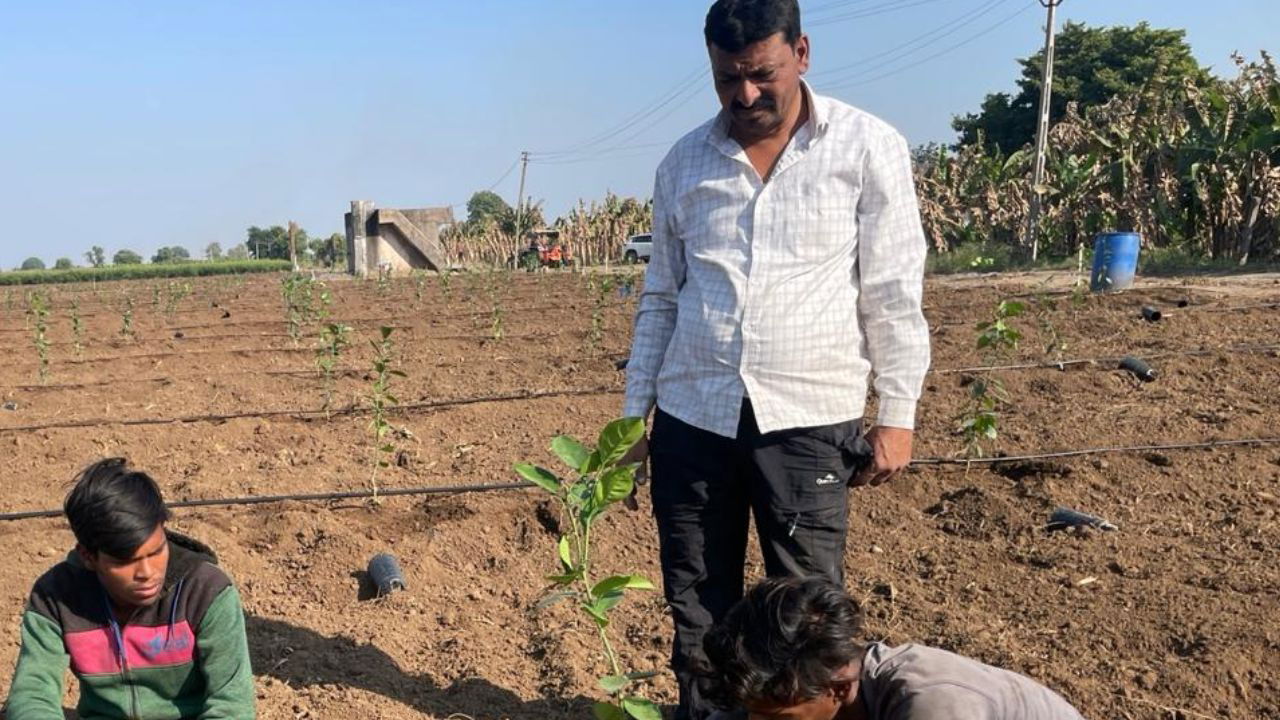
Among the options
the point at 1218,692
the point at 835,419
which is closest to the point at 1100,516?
the point at 1218,692

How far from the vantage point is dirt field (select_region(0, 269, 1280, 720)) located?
3078 millimetres

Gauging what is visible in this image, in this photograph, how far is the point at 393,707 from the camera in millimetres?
2959

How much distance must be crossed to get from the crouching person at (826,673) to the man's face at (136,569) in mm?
1099

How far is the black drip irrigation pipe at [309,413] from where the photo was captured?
622cm

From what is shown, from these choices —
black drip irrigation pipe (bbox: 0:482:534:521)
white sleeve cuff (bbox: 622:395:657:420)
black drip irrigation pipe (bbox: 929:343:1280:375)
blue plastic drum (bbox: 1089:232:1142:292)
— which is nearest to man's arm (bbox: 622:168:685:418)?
white sleeve cuff (bbox: 622:395:657:420)

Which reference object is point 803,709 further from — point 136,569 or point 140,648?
point 140,648

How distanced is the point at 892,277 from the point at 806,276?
0.57ft

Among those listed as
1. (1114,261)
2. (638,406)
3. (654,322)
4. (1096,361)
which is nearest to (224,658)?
(638,406)

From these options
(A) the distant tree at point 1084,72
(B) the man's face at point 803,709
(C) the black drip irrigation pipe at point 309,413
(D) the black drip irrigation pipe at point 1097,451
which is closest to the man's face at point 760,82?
(B) the man's face at point 803,709

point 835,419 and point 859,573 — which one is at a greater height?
point 835,419

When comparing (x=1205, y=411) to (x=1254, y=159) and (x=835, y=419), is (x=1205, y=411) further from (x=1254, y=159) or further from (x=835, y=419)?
(x=1254, y=159)

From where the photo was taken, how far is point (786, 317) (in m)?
2.21

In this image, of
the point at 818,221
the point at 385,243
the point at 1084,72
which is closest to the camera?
the point at 818,221

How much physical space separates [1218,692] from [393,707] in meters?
2.10
